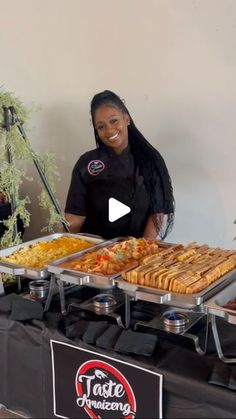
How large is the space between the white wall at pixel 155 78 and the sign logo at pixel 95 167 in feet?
1.45

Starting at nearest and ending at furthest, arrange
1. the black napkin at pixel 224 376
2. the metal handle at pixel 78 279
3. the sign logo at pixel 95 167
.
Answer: the black napkin at pixel 224 376 → the metal handle at pixel 78 279 → the sign logo at pixel 95 167

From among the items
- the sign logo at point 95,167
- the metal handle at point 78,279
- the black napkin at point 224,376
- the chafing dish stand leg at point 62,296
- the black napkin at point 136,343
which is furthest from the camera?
the sign logo at point 95,167

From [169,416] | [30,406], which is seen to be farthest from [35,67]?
[169,416]

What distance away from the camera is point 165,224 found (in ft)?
6.80

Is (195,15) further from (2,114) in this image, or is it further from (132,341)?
(132,341)

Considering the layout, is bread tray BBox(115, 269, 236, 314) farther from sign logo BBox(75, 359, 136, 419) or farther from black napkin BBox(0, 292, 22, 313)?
black napkin BBox(0, 292, 22, 313)

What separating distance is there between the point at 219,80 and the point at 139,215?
0.71m

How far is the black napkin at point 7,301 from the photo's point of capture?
1.21 m

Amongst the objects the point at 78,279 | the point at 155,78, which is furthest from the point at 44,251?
the point at 155,78

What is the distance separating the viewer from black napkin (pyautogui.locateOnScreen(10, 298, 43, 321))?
1.15 metres

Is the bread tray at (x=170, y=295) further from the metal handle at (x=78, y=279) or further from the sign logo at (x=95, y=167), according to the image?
the sign logo at (x=95, y=167)

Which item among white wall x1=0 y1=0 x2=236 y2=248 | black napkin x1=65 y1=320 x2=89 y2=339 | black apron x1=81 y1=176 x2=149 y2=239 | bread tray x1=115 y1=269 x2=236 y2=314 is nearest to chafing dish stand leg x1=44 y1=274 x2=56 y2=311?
black napkin x1=65 y1=320 x2=89 y2=339

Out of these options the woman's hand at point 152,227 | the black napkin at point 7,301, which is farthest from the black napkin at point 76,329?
the woman's hand at point 152,227

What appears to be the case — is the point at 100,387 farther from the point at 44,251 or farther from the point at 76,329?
the point at 44,251
